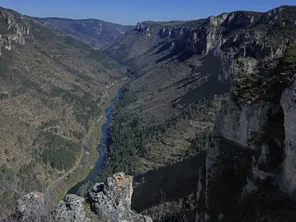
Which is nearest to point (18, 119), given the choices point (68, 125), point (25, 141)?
point (25, 141)

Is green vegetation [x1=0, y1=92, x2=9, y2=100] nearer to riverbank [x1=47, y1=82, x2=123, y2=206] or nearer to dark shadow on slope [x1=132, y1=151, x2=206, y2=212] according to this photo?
riverbank [x1=47, y1=82, x2=123, y2=206]

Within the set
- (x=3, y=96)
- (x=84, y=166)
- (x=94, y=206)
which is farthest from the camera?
(x=3, y=96)

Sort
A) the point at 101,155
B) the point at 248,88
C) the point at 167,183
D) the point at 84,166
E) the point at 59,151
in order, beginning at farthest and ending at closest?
the point at 101,155
the point at 59,151
the point at 84,166
the point at 167,183
the point at 248,88

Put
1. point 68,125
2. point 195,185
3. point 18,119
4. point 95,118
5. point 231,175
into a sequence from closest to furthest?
point 231,175
point 195,185
point 18,119
point 68,125
point 95,118

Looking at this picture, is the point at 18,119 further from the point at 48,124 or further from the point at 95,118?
the point at 95,118

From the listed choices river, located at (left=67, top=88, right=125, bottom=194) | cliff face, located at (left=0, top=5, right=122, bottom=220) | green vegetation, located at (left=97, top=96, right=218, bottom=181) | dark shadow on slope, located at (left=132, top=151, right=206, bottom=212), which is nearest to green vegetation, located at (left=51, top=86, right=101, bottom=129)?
cliff face, located at (left=0, top=5, right=122, bottom=220)

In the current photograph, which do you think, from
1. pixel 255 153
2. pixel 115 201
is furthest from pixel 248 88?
pixel 115 201

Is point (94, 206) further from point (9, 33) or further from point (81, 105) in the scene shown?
point (9, 33)

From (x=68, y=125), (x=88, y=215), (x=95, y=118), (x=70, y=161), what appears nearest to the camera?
(x=88, y=215)
